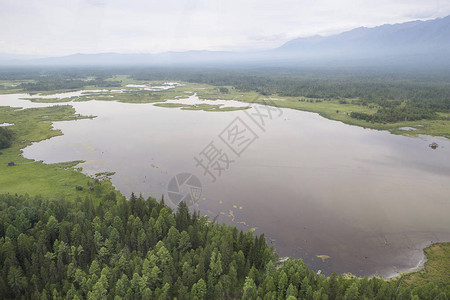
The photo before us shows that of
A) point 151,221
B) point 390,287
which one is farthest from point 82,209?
point 390,287

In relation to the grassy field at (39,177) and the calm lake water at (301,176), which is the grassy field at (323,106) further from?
the grassy field at (39,177)

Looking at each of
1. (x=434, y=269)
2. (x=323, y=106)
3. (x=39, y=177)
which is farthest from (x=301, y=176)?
(x=323, y=106)

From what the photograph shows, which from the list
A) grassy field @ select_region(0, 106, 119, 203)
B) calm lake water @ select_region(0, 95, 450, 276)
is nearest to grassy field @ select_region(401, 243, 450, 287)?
calm lake water @ select_region(0, 95, 450, 276)

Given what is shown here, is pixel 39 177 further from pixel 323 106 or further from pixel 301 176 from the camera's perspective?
pixel 323 106

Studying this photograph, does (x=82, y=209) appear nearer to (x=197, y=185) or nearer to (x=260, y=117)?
(x=197, y=185)

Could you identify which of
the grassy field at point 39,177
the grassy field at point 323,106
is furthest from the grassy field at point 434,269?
the grassy field at point 323,106

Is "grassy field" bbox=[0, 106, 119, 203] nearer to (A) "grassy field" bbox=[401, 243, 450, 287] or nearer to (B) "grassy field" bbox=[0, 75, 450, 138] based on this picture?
(A) "grassy field" bbox=[401, 243, 450, 287]
